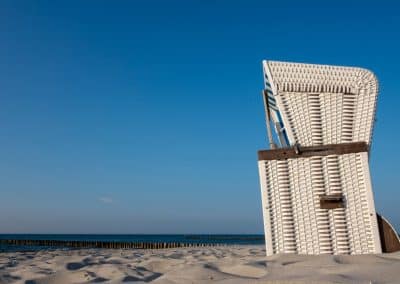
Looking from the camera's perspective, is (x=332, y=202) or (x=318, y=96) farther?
(x=318, y=96)

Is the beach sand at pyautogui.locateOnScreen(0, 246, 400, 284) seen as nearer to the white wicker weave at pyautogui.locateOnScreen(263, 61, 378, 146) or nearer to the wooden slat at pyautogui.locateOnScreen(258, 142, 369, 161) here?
the wooden slat at pyautogui.locateOnScreen(258, 142, 369, 161)

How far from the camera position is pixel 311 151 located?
536cm

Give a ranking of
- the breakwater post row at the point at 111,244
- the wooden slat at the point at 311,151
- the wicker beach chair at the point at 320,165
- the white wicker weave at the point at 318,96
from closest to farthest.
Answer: the wicker beach chair at the point at 320,165
the wooden slat at the point at 311,151
the white wicker weave at the point at 318,96
the breakwater post row at the point at 111,244

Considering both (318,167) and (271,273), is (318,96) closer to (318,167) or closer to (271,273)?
(318,167)

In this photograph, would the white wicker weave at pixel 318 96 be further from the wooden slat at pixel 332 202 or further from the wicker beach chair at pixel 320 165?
the wooden slat at pixel 332 202

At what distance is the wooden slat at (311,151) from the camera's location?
5.24 m

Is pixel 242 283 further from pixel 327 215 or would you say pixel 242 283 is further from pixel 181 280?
pixel 327 215

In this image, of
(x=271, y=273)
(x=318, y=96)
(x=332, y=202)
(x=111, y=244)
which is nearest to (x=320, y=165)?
(x=332, y=202)

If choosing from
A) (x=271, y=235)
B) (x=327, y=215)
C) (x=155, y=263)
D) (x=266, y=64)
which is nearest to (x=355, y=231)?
(x=327, y=215)

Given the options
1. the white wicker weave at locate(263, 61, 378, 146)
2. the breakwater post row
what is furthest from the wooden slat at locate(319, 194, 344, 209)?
the breakwater post row

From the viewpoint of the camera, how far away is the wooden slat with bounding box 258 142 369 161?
5242 mm

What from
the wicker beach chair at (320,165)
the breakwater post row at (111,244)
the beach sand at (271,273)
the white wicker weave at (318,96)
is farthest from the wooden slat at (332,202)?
the breakwater post row at (111,244)

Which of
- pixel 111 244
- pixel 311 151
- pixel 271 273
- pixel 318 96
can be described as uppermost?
pixel 318 96

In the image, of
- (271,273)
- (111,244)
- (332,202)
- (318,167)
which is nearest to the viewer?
(271,273)
